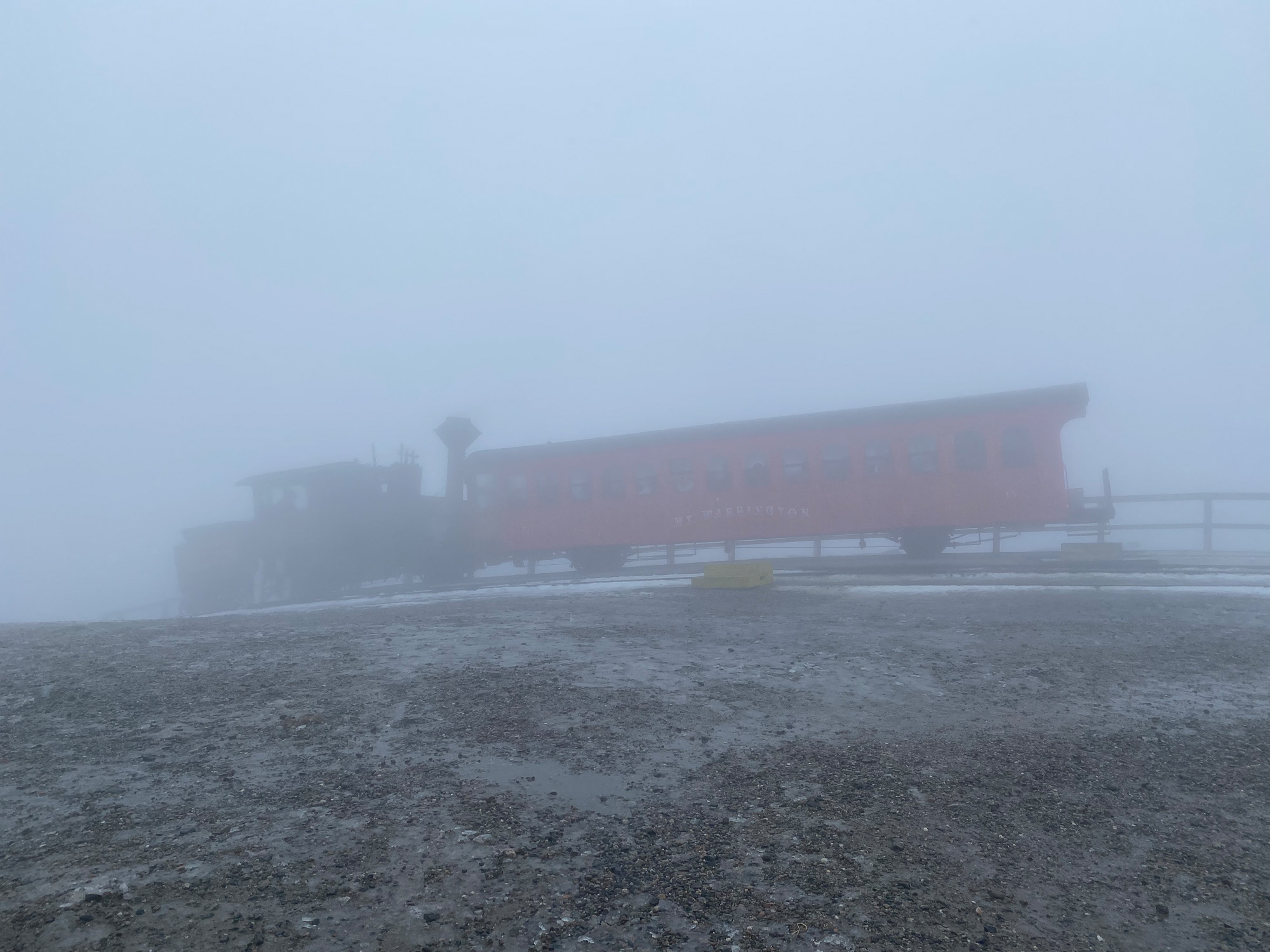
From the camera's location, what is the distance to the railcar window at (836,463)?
17.8 metres

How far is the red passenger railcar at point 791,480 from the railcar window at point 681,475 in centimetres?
3

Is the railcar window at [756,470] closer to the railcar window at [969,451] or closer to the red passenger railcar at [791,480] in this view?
the red passenger railcar at [791,480]

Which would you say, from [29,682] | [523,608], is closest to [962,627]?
[523,608]

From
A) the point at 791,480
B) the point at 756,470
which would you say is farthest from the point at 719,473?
the point at 791,480

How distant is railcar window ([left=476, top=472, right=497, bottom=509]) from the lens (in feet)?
69.5

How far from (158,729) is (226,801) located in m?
1.34

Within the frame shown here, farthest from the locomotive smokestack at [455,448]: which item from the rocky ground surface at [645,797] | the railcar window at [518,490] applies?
the rocky ground surface at [645,797]

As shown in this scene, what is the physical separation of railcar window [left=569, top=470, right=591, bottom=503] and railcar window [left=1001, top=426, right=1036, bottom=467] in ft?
30.4

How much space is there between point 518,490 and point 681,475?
4373mm

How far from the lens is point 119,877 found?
2.84 metres

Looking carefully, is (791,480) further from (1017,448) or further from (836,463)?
(1017,448)

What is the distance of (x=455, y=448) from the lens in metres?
21.8

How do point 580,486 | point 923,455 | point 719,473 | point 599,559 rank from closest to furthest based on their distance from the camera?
1. point 923,455
2. point 719,473
3. point 580,486
4. point 599,559

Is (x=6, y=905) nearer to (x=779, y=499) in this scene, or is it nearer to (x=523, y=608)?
(x=523, y=608)
